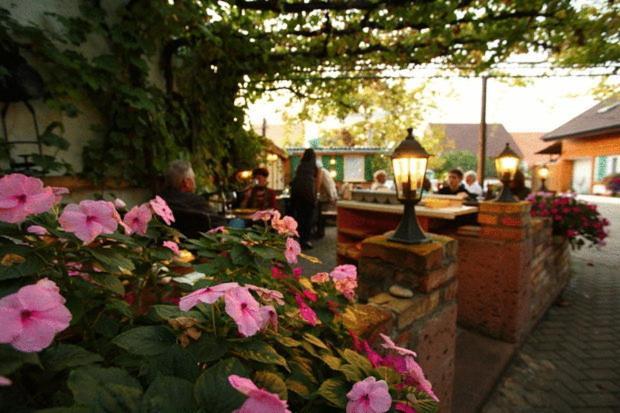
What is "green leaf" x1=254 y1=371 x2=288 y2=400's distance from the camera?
2.04ft

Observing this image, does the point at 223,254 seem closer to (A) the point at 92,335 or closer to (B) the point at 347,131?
(A) the point at 92,335

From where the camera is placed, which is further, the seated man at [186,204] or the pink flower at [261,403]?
the seated man at [186,204]

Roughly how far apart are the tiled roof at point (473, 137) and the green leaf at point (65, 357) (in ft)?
137

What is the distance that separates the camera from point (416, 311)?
179cm

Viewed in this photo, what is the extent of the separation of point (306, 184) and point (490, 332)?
368cm

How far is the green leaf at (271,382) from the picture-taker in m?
0.62

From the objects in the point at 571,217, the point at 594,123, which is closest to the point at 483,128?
the point at 571,217

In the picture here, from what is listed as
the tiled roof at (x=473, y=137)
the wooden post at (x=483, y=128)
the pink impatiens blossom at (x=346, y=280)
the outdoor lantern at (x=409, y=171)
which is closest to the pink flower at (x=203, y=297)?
the pink impatiens blossom at (x=346, y=280)

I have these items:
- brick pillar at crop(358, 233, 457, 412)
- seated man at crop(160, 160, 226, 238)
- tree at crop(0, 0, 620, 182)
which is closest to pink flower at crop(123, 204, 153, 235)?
brick pillar at crop(358, 233, 457, 412)

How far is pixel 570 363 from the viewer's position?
3205mm

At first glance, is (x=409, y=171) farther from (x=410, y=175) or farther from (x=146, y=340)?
(x=146, y=340)

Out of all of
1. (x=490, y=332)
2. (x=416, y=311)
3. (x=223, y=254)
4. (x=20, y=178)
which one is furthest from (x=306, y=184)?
(x=20, y=178)

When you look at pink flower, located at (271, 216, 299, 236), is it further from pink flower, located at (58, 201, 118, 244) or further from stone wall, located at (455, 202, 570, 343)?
stone wall, located at (455, 202, 570, 343)

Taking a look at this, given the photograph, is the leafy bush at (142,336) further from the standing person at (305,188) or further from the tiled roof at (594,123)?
the tiled roof at (594,123)
